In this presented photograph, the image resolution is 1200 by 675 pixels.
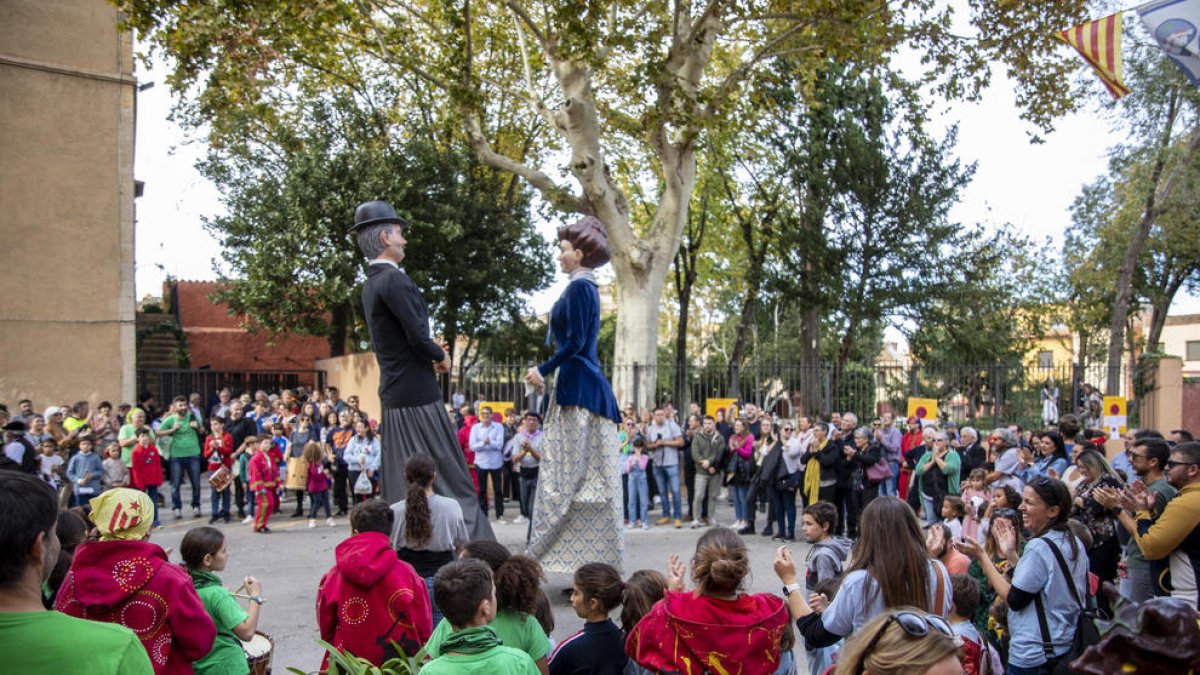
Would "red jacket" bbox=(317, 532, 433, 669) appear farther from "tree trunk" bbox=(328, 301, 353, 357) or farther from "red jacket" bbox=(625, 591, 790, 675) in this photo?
"tree trunk" bbox=(328, 301, 353, 357)

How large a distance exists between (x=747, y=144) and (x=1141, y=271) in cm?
1665

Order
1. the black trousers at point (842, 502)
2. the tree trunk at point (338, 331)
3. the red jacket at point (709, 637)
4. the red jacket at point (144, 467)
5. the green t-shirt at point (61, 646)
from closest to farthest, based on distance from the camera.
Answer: the green t-shirt at point (61, 646) → the red jacket at point (709, 637) → the black trousers at point (842, 502) → the red jacket at point (144, 467) → the tree trunk at point (338, 331)

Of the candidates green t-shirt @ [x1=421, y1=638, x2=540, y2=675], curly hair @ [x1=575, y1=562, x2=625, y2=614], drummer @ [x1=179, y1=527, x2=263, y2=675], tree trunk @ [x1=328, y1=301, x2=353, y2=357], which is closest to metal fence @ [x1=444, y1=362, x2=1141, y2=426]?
tree trunk @ [x1=328, y1=301, x2=353, y2=357]

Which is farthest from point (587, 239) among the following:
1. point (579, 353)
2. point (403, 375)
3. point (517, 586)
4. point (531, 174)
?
point (531, 174)

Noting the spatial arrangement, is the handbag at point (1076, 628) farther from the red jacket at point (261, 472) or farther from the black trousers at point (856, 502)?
the red jacket at point (261, 472)

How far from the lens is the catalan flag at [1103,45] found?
9.80 m

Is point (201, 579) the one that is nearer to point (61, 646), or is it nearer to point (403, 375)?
point (61, 646)

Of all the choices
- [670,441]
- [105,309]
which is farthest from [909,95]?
[105,309]

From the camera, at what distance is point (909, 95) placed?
56.0ft

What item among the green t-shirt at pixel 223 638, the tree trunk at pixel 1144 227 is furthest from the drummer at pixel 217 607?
the tree trunk at pixel 1144 227

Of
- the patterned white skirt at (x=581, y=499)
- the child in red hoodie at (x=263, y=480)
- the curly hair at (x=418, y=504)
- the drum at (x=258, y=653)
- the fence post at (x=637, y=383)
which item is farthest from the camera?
the fence post at (x=637, y=383)

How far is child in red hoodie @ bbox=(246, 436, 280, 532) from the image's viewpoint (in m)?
12.2

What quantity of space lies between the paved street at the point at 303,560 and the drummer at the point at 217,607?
2.06 meters

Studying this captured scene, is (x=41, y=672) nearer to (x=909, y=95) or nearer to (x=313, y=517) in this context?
(x=313, y=517)
